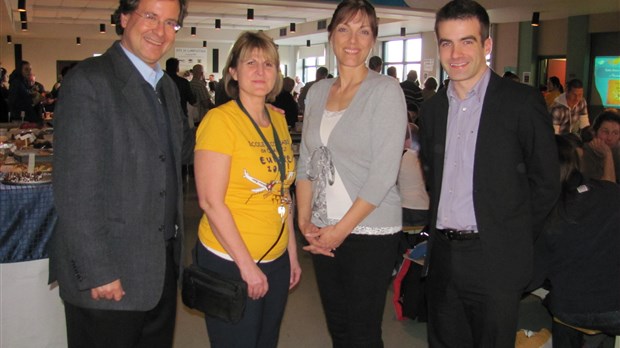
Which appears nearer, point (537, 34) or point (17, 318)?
point (17, 318)

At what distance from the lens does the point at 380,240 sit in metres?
2.03

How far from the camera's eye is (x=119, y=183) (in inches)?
63.7

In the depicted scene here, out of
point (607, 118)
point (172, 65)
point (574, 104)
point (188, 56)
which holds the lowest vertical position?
point (607, 118)

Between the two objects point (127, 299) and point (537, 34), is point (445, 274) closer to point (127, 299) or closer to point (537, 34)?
point (127, 299)

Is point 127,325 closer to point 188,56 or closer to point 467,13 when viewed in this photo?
point 467,13

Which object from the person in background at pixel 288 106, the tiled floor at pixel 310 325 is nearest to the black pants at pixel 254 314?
the tiled floor at pixel 310 325

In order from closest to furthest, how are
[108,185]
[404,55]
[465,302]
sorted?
[108,185]
[465,302]
[404,55]

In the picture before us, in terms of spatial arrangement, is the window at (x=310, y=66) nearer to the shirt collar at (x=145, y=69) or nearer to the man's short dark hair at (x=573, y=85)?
the man's short dark hair at (x=573, y=85)

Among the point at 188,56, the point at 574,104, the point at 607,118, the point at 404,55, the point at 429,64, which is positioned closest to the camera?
the point at 607,118

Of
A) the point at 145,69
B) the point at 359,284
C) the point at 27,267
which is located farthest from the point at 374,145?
the point at 27,267

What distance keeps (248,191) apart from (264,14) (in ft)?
51.1

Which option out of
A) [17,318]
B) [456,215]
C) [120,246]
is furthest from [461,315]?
[17,318]

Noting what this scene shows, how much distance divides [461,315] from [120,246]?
128cm

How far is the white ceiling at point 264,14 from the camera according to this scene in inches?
444
